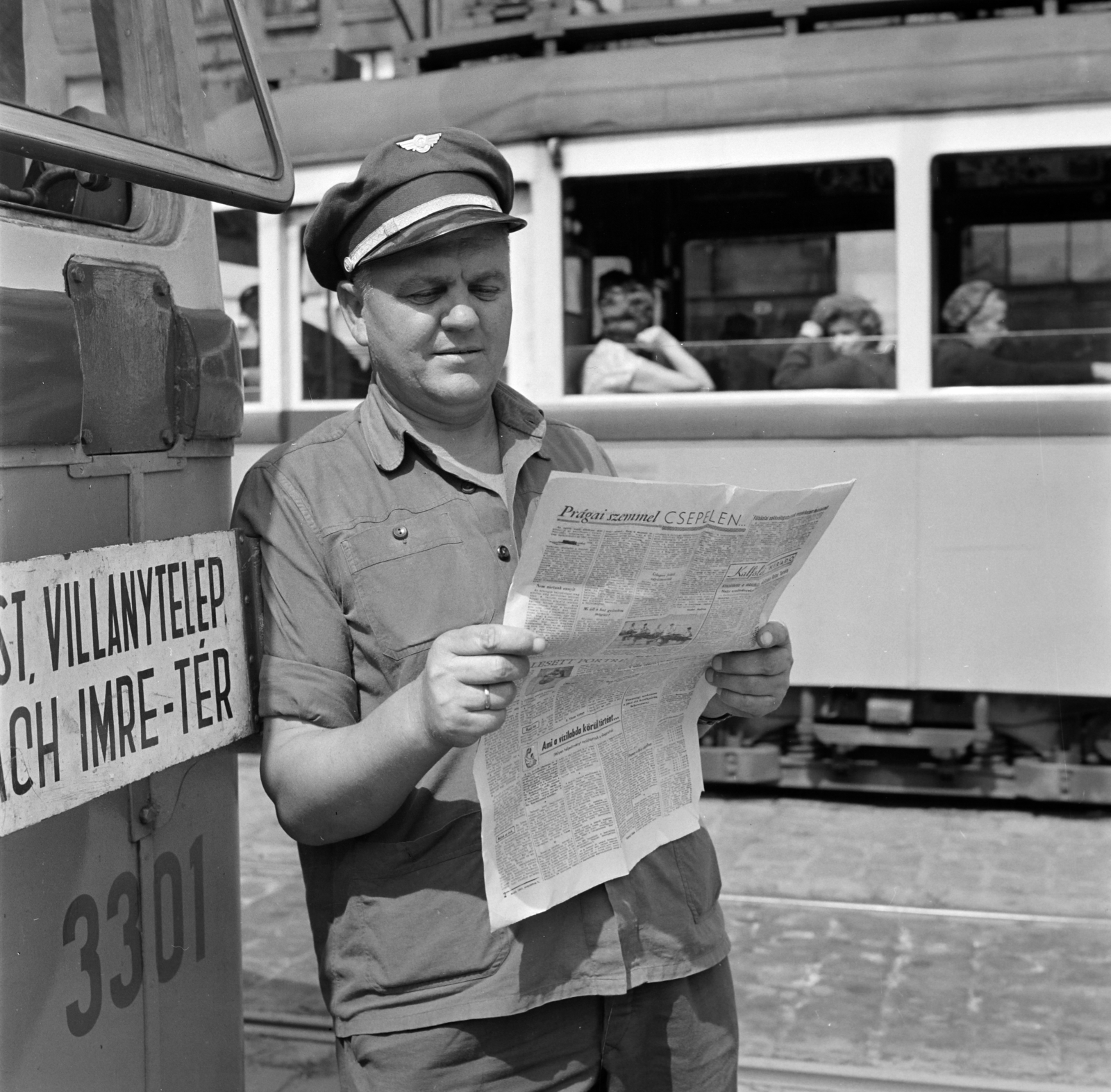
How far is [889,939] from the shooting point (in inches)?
167

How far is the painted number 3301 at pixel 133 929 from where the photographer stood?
4.73 ft

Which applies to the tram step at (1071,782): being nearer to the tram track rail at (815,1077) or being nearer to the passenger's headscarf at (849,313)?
the passenger's headscarf at (849,313)

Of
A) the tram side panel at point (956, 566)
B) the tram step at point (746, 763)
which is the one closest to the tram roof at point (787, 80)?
the tram side panel at point (956, 566)

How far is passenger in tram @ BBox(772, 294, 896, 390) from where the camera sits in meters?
5.50

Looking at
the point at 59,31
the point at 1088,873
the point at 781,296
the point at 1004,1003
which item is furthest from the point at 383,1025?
the point at 781,296

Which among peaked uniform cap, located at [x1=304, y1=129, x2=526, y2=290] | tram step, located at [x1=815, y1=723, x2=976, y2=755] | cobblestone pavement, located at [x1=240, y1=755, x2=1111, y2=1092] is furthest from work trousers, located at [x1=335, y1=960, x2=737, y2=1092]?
tram step, located at [x1=815, y1=723, x2=976, y2=755]

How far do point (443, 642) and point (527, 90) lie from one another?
4.84m

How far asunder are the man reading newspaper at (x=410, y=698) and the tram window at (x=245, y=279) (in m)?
4.83

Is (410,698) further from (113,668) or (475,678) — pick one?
(113,668)

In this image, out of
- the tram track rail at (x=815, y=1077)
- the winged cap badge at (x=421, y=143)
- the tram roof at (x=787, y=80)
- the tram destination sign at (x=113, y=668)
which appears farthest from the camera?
the tram roof at (x=787, y=80)

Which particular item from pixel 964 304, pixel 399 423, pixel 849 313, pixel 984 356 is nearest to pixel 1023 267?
pixel 964 304

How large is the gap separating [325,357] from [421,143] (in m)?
4.72

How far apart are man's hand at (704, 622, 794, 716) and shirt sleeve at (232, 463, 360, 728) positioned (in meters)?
0.39

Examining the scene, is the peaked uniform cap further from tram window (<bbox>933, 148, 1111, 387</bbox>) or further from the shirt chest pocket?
tram window (<bbox>933, 148, 1111, 387</bbox>)
